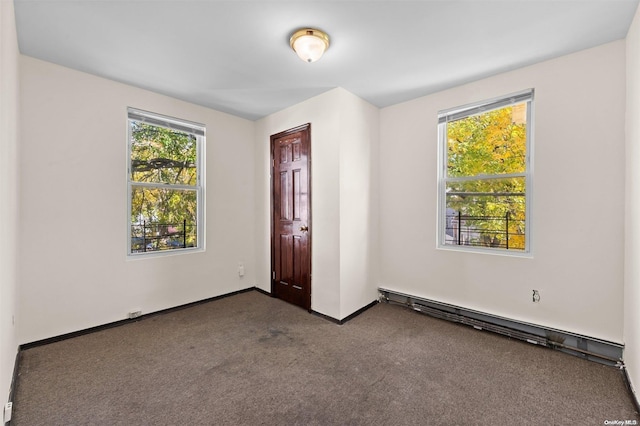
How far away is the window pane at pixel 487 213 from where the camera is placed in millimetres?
2750

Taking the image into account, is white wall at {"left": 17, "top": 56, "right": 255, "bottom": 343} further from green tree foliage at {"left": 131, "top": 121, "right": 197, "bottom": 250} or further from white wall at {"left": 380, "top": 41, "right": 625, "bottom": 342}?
white wall at {"left": 380, "top": 41, "right": 625, "bottom": 342}

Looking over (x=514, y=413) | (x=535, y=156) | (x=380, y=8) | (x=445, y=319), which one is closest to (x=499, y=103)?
(x=535, y=156)

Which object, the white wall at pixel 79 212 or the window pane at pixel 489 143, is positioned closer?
the white wall at pixel 79 212

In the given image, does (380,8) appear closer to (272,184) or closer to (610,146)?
(610,146)

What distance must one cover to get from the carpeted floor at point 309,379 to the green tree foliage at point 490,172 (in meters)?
1.10

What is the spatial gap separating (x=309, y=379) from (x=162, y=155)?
298 centimetres

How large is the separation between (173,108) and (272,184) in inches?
59.8

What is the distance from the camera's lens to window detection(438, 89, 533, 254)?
2.71 meters

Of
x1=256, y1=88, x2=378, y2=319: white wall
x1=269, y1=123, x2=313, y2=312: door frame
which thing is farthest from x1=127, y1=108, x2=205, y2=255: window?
x1=256, y1=88, x2=378, y2=319: white wall

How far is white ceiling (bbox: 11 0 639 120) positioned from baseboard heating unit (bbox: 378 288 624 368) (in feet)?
7.91

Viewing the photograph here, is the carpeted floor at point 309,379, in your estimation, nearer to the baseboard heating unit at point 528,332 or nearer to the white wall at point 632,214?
the baseboard heating unit at point 528,332

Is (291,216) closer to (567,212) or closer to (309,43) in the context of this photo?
(309,43)

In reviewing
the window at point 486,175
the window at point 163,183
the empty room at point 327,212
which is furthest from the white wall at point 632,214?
the window at point 163,183

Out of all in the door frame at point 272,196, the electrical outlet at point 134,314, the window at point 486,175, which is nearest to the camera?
the window at point 486,175
